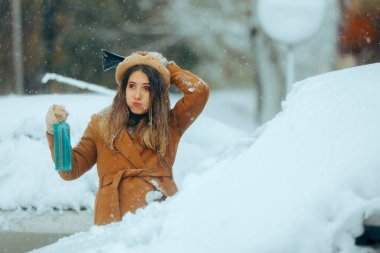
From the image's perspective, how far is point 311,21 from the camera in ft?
27.1

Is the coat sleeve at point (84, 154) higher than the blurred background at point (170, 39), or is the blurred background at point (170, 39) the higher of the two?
the blurred background at point (170, 39)

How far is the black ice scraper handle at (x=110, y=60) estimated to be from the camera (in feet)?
16.0

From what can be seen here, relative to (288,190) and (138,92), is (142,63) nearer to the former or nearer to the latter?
(138,92)

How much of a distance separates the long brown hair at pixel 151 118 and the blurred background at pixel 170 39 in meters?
16.0

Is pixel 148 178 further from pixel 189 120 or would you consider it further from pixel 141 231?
pixel 141 231

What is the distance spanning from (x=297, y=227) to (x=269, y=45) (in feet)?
65.1

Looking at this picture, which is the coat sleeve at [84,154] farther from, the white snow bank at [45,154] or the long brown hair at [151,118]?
the white snow bank at [45,154]

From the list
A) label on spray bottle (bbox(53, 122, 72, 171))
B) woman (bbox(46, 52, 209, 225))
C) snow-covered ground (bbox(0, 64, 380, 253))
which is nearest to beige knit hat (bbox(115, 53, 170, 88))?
woman (bbox(46, 52, 209, 225))

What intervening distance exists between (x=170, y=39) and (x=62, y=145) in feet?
57.9

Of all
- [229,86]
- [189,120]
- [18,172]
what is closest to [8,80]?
[229,86]

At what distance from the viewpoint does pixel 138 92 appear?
474 cm

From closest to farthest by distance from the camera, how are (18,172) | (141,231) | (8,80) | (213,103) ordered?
(141,231) < (18,172) < (8,80) < (213,103)

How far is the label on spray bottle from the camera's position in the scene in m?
4.56

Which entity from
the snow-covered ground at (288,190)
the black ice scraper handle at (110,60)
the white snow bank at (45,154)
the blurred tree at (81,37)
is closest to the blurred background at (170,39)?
the blurred tree at (81,37)
